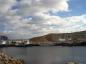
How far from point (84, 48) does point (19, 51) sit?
19.3ft

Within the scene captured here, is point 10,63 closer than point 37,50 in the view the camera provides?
Yes

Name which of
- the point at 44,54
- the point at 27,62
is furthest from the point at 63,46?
the point at 27,62

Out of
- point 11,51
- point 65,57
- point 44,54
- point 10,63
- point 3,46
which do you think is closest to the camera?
point 10,63

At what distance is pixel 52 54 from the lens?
1650 centimetres

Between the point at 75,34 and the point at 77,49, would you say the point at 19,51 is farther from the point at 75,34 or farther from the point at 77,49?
the point at 75,34

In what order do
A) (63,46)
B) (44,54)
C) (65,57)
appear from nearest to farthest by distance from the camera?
1. (65,57)
2. (44,54)
3. (63,46)

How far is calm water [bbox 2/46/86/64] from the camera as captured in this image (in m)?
15.2

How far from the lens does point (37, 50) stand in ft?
58.8

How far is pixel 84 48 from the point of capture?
616 inches

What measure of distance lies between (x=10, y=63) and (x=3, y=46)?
853 cm

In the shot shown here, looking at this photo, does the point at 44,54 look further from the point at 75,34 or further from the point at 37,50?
the point at 75,34

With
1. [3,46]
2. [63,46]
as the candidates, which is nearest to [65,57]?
[63,46]

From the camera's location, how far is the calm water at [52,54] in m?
15.2

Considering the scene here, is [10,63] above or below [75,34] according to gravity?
below
